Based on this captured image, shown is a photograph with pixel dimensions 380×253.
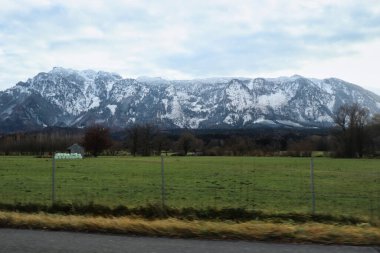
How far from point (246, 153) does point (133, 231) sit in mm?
138565

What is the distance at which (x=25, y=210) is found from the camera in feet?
48.0

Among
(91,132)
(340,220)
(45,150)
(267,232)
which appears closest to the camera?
(267,232)

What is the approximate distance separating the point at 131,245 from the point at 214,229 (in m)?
2.00

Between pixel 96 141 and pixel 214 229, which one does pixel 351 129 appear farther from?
pixel 214 229

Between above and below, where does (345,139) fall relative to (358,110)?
below

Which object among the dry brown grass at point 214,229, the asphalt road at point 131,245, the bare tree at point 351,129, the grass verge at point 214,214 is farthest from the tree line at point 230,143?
the asphalt road at point 131,245

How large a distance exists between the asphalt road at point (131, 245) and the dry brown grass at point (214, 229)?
0.40 metres

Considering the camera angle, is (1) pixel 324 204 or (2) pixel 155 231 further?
(1) pixel 324 204

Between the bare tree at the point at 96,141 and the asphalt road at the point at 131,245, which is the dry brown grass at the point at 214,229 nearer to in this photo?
the asphalt road at the point at 131,245

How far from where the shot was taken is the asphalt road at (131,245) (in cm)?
901

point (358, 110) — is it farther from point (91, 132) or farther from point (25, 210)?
point (25, 210)

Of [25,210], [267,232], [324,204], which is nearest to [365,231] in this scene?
[267,232]

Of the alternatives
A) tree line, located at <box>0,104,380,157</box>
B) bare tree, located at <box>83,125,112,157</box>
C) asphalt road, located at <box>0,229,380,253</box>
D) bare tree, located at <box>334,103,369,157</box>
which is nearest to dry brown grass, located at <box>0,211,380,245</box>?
asphalt road, located at <box>0,229,380,253</box>

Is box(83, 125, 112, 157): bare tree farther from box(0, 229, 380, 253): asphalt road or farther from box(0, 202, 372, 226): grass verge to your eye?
box(0, 229, 380, 253): asphalt road
